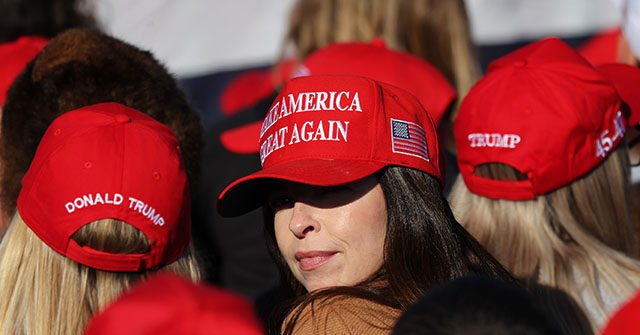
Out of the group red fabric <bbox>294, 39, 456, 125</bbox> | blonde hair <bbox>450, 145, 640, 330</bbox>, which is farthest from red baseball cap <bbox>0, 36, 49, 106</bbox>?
blonde hair <bbox>450, 145, 640, 330</bbox>

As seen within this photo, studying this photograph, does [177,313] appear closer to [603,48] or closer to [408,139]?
[408,139]

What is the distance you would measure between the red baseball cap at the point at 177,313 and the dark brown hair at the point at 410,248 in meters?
0.77

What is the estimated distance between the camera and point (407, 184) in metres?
1.91

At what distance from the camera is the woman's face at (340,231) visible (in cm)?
190

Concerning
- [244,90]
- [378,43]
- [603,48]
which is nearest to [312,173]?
[378,43]

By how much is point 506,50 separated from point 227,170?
91.9 inches

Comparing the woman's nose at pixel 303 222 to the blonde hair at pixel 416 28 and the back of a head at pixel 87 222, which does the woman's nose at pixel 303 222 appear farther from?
the blonde hair at pixel 416 28

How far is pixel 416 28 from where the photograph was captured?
11.3 feet

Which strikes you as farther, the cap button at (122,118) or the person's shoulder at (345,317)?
the cap button at (122,118)

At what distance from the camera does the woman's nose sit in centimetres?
191

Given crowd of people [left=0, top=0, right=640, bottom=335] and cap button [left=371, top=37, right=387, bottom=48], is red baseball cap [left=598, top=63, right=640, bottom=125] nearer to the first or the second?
crowd of people [left=0, top=0, right=640, bottom=335]

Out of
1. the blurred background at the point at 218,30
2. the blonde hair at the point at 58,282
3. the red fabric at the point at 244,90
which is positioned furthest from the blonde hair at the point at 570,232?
the blurred background at the point at 218,30

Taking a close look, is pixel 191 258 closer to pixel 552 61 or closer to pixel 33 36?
pixel 552 61

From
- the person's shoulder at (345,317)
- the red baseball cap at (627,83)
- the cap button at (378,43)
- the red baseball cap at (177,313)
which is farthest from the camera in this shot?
the cap button at (378,43)
